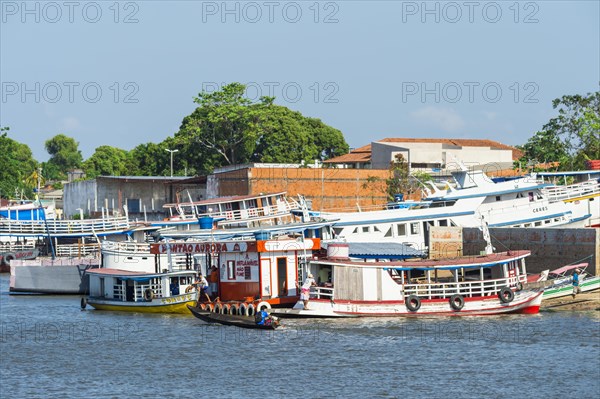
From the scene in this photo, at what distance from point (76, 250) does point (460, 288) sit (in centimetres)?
3103

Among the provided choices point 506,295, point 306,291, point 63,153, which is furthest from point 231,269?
point 63,153

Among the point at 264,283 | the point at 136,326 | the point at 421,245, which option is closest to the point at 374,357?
the point at 264,283

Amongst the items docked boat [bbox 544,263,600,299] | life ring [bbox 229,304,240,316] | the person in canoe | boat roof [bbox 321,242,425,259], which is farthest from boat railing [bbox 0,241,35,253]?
docked boat [bbox 544,263,600,299]

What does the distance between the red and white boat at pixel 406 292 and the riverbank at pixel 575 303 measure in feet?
5.82

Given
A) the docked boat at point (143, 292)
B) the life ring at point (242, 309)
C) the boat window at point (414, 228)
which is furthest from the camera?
the boat window at point (414, 228)

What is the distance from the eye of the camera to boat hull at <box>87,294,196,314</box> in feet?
153

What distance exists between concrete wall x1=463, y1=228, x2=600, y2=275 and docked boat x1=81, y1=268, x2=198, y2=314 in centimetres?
1645

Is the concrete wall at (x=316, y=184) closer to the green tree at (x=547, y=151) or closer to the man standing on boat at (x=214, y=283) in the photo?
the green tree at (x=547, y=151)

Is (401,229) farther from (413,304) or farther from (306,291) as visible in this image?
(306,291)

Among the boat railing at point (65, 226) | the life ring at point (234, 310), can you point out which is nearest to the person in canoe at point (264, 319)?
the life ring at point (234, 310)

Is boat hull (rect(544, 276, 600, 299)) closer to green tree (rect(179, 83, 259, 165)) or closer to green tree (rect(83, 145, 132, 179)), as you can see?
green tree (rect(179, 83, 259, 165))

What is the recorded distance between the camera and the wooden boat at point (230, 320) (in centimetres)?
4081

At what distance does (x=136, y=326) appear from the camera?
44.5 meters

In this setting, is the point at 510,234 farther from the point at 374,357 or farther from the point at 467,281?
the point at 374,357
